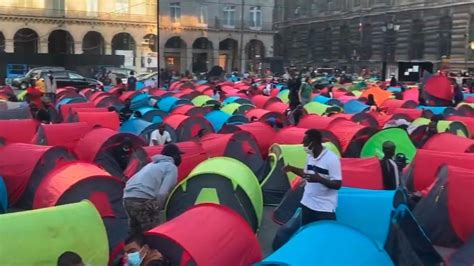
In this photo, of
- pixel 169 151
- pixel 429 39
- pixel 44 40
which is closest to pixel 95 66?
pixel 44 40

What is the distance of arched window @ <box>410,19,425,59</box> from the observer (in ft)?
200

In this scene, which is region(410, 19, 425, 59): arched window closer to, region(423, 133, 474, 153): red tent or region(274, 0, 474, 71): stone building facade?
region(274, 0, 474, 71): stone building facade

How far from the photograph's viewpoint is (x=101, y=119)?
49.9 feet

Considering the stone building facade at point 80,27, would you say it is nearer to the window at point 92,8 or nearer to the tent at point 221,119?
the window at point 92,8

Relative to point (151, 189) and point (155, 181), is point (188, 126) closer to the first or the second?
point (155, 181)

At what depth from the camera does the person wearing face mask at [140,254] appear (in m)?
5.68

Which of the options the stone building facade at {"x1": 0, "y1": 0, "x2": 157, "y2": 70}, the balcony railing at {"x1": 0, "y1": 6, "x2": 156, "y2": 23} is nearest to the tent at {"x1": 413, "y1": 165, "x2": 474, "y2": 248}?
the stone building facade at {"x1": 0, "y1": 0, "x2": 157, "y2": 70}

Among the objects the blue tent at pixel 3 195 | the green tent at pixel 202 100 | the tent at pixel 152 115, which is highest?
the green tent at pixel 202 100

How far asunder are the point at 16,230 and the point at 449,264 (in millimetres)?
4836

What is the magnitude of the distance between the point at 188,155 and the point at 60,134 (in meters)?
3.07

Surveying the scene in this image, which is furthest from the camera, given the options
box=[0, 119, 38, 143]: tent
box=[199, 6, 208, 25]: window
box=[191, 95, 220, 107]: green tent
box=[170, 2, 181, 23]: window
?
box=[199, 6, 208, 25]: window

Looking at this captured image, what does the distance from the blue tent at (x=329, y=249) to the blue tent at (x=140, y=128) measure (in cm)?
778

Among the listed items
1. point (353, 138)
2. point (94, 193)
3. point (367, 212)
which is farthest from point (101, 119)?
point (367, 212)

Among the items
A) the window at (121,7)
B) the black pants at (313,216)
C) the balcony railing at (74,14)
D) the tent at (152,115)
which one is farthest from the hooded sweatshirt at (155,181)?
the window at (121,7)
